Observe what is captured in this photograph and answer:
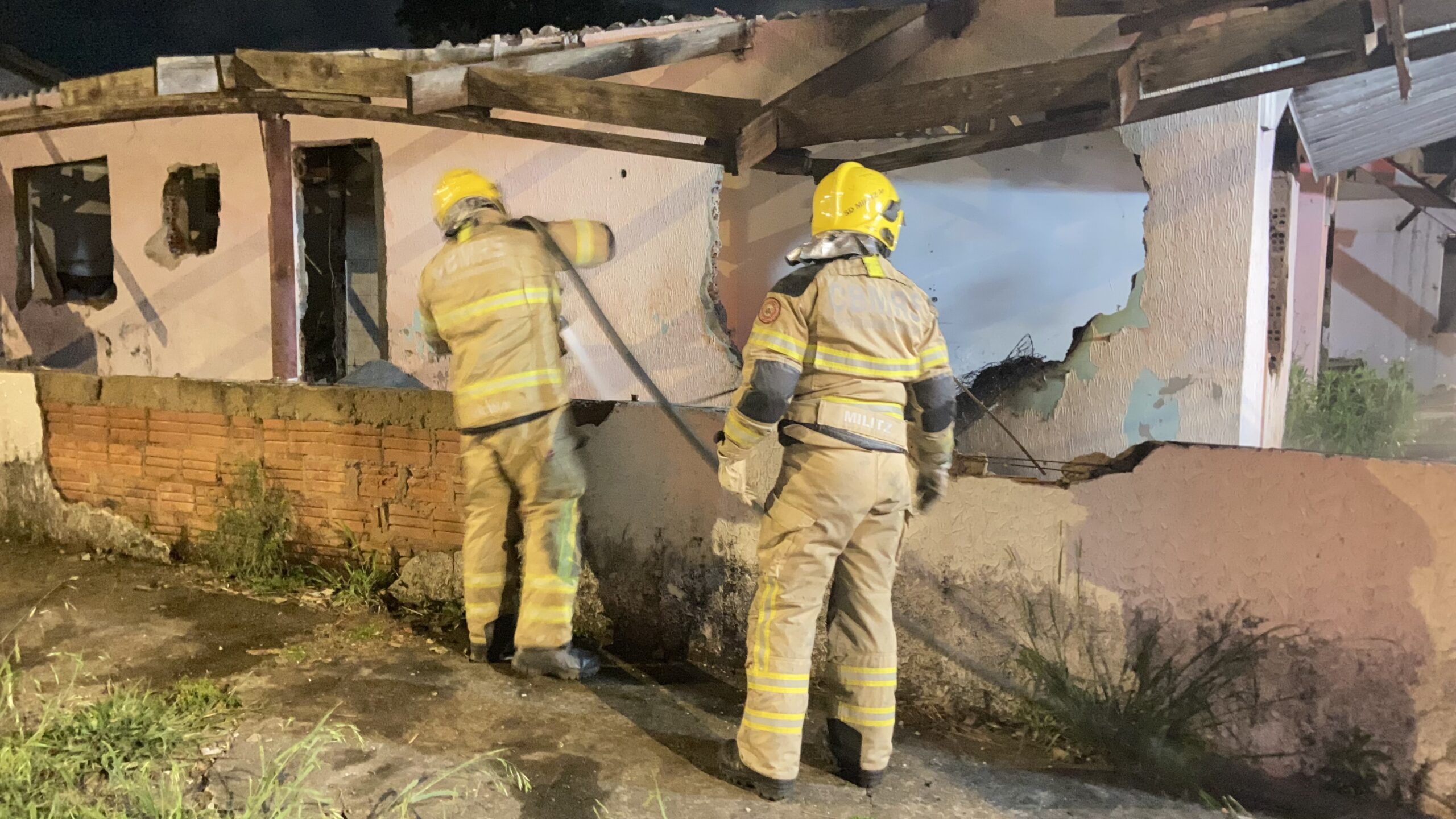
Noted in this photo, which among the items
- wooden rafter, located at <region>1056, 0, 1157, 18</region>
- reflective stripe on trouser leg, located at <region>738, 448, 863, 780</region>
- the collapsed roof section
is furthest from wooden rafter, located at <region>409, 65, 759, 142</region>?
reflective stripe on trouser leg, located at <region>738, 448, 863, 780</region>

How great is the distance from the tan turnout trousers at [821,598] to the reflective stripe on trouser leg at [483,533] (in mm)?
1276

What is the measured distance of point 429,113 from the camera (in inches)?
131

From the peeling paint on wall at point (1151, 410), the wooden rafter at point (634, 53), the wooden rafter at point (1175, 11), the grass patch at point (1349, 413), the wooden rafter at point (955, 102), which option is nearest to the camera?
the wooden rafter at point (955, 102)

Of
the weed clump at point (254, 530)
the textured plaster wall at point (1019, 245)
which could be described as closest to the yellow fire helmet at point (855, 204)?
the weed clump at point (254, 530)

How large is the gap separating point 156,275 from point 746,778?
7392 millimetres

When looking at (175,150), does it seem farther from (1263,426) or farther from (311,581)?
(1263,426)

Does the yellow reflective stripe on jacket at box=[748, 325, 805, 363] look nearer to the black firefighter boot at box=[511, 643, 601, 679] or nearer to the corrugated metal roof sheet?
the black firefighter boot at box=[511, 643, 601, 679]

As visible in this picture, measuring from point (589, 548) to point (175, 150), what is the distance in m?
6.13

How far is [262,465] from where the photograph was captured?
4.45 metres

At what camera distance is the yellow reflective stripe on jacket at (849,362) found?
2615 mm

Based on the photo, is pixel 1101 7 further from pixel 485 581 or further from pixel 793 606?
pixel 485 581

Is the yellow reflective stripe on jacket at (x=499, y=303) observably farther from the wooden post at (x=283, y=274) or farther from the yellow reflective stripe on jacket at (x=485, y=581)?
the wooden post at (x=283, y=274)

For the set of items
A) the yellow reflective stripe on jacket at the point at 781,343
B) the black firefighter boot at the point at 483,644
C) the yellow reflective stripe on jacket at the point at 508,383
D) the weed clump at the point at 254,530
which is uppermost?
the yellow reflective stripe on jacket at the point at 781,343

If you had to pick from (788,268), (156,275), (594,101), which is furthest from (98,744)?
(156,275)
